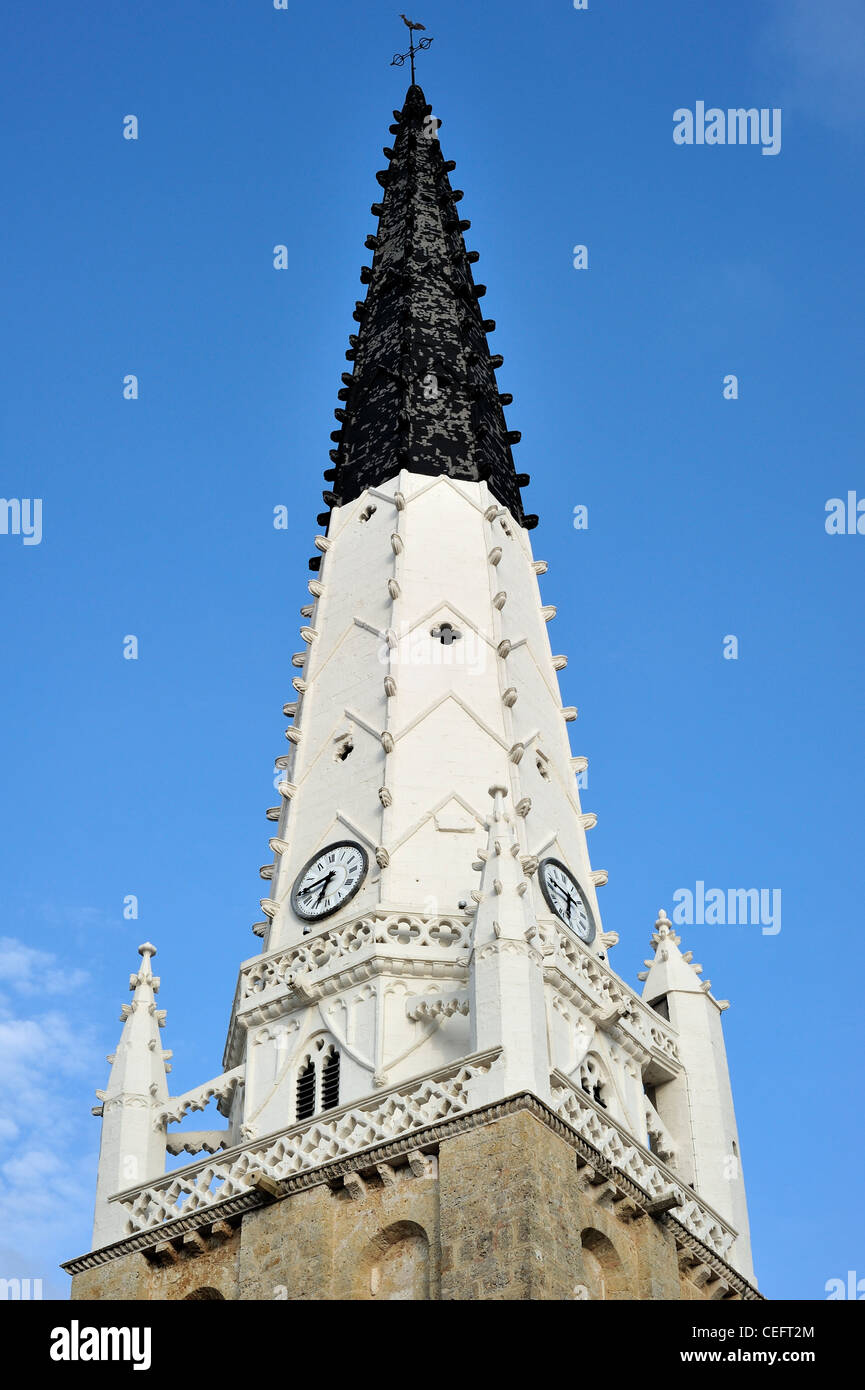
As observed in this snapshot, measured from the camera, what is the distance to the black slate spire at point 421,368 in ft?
148

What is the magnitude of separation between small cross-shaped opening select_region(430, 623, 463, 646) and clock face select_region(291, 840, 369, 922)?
4605 mm

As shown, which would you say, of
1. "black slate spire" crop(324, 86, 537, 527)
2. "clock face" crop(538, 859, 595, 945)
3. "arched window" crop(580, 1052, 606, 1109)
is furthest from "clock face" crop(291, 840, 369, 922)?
"black slate spire" crop(324, 86, 537, 527)

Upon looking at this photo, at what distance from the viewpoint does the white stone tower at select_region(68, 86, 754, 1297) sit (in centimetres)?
3291

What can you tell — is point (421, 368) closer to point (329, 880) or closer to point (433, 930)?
point (329, 880)

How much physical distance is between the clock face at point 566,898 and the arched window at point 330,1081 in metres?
4.35

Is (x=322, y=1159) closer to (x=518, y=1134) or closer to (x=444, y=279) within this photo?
(x=518, y=1134)

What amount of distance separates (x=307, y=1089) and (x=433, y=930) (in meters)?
3.15

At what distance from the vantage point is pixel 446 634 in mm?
41281

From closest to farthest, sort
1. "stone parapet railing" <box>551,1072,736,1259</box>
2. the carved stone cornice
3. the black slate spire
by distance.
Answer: the carved stone cornice
"stone parapet railing" <box>551,1072,736,1259</box>
the black slate spire

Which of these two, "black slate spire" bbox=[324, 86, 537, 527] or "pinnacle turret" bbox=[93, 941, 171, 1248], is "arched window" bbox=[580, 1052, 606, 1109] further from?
"black slate spire" bbox=[324, 86, 537, 527]

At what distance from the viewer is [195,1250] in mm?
33281

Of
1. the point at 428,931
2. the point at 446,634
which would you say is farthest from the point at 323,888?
the point at 446,634

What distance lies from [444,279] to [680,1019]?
1773cm
